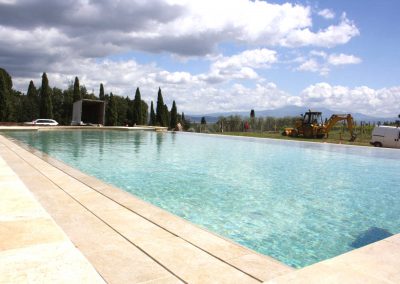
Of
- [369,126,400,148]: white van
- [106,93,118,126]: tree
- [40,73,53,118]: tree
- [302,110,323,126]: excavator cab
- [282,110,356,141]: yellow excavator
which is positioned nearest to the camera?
[369,126,400,148]: white van

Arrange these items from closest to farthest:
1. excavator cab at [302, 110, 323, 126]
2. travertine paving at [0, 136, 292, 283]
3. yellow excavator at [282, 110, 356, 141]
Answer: travertine paving at [0, 136, 292, 283] < yellow excavator at [282, 110, 356, 141] < excavator cab at [302, 110, 323, 126]

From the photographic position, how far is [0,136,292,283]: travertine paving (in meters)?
2.71

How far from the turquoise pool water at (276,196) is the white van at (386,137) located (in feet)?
27.1

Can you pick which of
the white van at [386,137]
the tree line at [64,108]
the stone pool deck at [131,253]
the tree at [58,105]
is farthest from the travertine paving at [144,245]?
the tree at [58,105]

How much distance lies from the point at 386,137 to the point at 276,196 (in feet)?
53.9

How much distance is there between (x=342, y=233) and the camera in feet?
17.2

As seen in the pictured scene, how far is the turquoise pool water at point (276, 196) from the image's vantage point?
497cm

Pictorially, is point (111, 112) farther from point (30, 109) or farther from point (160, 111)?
point (30, 109)

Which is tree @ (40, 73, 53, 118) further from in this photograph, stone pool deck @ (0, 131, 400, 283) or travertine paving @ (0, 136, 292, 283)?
stone pool deck @ (0, 131, 400, 283)

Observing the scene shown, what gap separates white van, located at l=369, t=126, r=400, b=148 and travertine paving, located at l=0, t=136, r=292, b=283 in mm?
19623

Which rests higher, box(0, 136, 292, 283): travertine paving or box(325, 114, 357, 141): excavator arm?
box(325, 114, 357, 141): excavator arm

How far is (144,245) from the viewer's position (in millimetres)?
3275

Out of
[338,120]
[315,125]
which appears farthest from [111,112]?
[338,120]

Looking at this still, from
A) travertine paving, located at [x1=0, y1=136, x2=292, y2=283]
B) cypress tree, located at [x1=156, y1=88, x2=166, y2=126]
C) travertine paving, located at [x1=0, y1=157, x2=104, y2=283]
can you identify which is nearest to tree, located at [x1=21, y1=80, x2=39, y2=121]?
cypress tree, located at [x1=156, y1=88, x2=166, y2=126]
